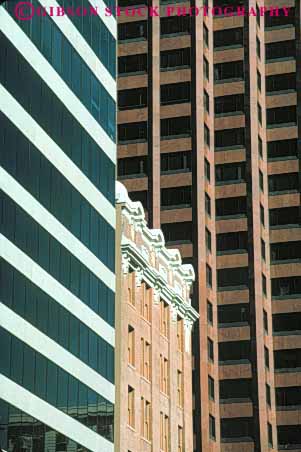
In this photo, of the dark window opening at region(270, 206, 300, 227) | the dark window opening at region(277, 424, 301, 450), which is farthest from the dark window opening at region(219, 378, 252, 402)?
the dark window opening at region(270, 206, 300, 227)

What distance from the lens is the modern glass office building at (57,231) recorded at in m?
48.5

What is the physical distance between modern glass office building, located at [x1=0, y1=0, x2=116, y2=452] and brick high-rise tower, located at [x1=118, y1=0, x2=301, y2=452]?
4553 cm

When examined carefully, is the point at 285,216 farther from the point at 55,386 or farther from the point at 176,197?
the point at 55,386

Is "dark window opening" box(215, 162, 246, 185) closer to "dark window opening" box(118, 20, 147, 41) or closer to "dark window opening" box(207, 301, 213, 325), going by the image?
"dark window opening" box(207, 301, 213, 325)

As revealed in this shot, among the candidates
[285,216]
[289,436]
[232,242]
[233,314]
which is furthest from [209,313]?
[289,436]

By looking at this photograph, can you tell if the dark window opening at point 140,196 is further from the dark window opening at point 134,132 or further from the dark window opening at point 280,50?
the dark window opening at point 280,50

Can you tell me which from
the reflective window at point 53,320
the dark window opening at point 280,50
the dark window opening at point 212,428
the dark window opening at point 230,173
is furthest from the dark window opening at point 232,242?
the reflective window at point 53,320

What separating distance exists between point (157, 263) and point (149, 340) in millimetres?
5349

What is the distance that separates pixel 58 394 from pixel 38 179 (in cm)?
941

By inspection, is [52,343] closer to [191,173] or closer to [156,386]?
[156,386]

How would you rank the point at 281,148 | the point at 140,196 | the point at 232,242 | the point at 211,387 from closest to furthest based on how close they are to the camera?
1. the point at 211,387
2. the point at 232,242
3. the point at 140,196
4. the point at 281,148

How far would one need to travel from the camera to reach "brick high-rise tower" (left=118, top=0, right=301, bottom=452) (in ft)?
349

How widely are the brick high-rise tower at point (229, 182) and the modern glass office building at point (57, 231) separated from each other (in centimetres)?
4553

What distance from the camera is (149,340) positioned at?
69562 millimetres
